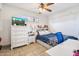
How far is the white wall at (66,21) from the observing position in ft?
4.37

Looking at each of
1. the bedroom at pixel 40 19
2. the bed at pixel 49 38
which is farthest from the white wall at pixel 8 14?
the bed at pixel 49 38

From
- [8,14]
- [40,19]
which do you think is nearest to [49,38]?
[40,19]

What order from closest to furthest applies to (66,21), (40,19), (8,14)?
1. (8,14)
2. (66,21)
3. (40,19)

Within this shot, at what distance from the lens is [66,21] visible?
1436mm

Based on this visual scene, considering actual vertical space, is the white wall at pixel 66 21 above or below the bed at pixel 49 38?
above

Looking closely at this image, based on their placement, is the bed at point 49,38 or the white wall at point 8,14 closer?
the white wall at point 8,14

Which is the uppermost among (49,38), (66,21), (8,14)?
(8,14)

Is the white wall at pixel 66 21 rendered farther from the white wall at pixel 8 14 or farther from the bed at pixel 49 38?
the white wall at pixel 8 14

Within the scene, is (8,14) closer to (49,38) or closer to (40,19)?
(40,19)

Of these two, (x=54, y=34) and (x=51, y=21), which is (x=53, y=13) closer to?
(x=51, y=21)

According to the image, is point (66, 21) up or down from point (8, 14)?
down

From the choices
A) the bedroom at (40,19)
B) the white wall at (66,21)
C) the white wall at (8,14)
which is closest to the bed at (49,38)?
the bedroom at (40,19)

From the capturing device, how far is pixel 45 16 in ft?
5.18

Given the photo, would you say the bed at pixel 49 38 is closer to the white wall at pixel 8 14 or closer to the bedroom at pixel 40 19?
the bedroom at pixel 40 19
